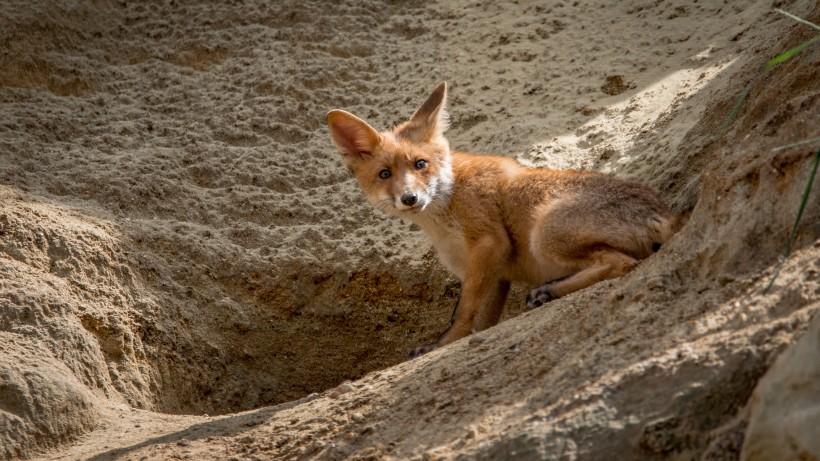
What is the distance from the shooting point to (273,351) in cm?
620

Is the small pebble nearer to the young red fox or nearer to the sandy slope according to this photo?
the sandy slope

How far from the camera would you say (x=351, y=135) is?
5.93m

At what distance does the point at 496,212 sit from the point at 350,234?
142 cm

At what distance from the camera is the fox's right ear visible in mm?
5793

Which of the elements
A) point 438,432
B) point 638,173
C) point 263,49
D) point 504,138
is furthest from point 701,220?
point 263,49

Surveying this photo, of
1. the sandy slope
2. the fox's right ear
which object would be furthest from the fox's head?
the sandy slope

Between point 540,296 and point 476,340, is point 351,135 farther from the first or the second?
point 476,340

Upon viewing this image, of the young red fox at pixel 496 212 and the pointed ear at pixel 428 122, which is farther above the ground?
the pointed ear at pixel 428 122

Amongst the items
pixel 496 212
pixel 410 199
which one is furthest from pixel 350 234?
pixel 496 212

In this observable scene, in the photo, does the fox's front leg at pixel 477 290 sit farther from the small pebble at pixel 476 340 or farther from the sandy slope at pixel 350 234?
the small pebble at pixel 476 340

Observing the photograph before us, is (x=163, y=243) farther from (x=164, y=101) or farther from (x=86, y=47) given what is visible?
(x=86, y=47)

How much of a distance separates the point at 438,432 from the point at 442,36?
526 centimetres

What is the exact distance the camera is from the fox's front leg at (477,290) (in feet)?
17.4

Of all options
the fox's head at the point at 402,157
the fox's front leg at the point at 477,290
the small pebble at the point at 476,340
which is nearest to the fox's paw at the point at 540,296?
the fox's front leg at the point at 477,290
